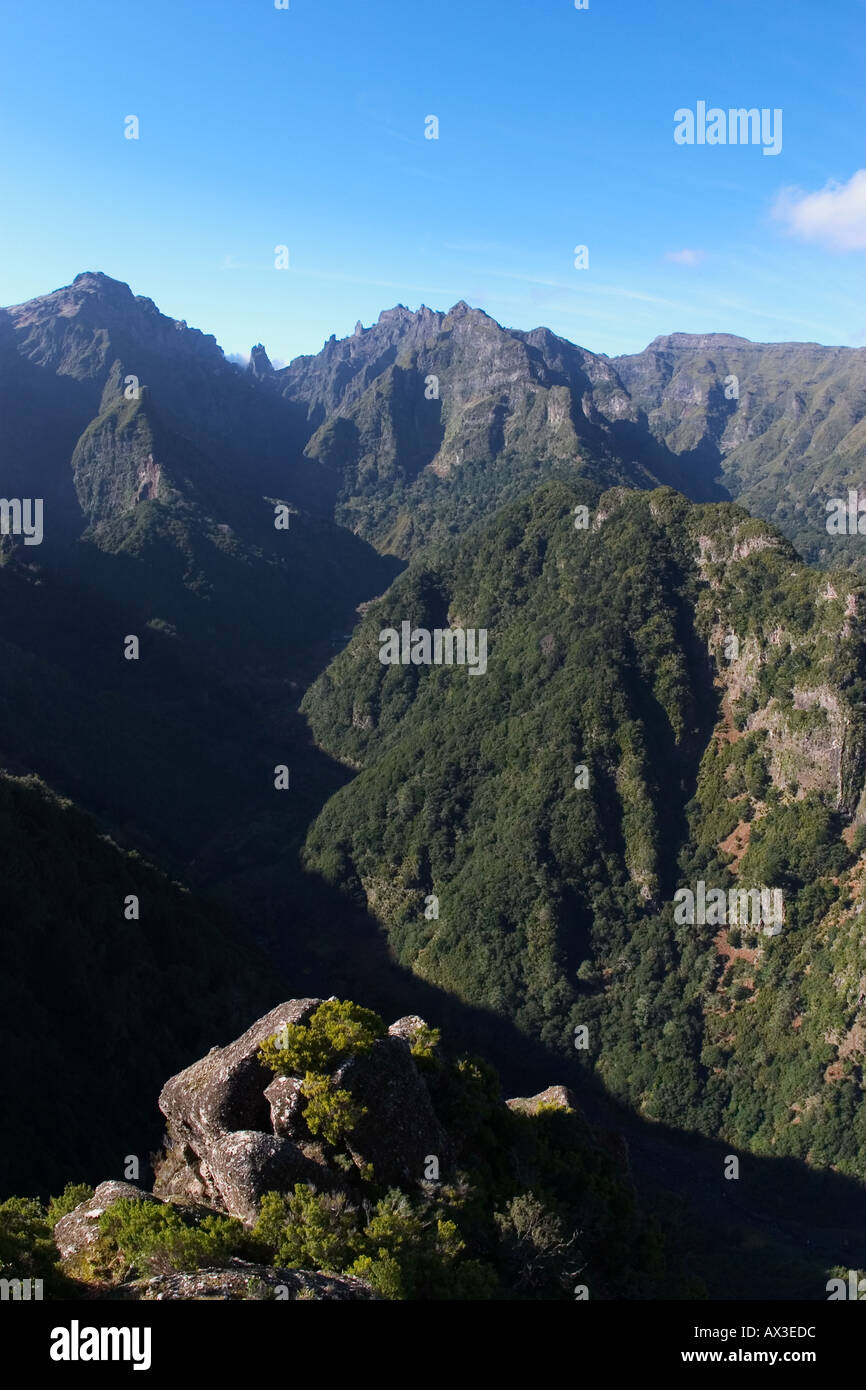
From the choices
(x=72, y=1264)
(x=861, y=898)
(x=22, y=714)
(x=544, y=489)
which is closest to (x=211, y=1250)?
(x=72, y=1264)

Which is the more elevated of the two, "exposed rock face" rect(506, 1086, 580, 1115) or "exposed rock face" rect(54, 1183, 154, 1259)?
"exposed rock face" rect(54, 1183, 154, 1259)

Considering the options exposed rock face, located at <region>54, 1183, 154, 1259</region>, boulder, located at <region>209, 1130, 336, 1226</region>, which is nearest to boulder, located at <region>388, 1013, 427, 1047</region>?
boulder, located at <region>209, 1130, 336, 1226</region>

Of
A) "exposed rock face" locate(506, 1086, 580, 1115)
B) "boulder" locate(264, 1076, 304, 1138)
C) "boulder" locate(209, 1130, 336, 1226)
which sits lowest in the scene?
"exposed rock face" locate(506, 1086, 580, 1115)

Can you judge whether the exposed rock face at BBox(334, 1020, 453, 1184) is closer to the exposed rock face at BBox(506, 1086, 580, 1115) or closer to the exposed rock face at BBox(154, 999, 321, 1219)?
the exposed rock face at BBox(154, 999, 321, 1219)

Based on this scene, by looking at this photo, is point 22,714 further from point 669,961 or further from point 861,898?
point 861,898

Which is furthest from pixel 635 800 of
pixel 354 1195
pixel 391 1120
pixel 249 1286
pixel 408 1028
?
pixel 249 1286

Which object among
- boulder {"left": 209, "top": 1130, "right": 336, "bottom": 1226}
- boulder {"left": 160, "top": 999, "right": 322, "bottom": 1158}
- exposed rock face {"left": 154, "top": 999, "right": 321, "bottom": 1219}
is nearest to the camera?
boulder {"left": 209, "top": 1130, "right": 336, "bottom": 1226}

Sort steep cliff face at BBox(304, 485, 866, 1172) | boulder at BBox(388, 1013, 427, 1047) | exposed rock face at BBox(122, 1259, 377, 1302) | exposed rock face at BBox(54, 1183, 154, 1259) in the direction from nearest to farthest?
exposed rock face at BBox(122, 1259, 377, 1302)
exposed rock face at BBox(54, 1183, 154, 1259)
boulder at BBox(388, 1013, 427, 1047)
steep cliff face at BBox(304, 485, 866, 1172)

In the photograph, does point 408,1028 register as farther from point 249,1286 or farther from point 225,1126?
point 249,1286
